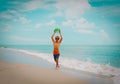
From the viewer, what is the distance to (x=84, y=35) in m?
3.94

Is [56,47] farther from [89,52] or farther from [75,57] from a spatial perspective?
[89,52]

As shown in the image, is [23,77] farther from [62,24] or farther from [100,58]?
[100,58]

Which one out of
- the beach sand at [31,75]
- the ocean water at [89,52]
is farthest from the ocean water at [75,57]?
the beach sand at [31,75]

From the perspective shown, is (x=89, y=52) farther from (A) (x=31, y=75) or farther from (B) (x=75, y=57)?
(A) (x=31, y=75)

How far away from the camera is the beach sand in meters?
3.59

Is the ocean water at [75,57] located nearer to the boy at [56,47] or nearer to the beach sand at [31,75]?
the boy at [56,47]

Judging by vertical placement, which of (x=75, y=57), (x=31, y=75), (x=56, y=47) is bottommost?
(x=31, y=75)

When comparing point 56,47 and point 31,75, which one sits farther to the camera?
point 56,47

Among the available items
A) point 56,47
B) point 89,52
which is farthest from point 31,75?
point 89,52

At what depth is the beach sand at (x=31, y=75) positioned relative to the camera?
359 centimetres

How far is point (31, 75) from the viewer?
3736mm

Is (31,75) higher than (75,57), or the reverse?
(75,57)

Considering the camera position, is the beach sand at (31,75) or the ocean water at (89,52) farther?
the ocean water at (89,52)

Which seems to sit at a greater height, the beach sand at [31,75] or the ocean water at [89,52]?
the ocean water at [89,52]
